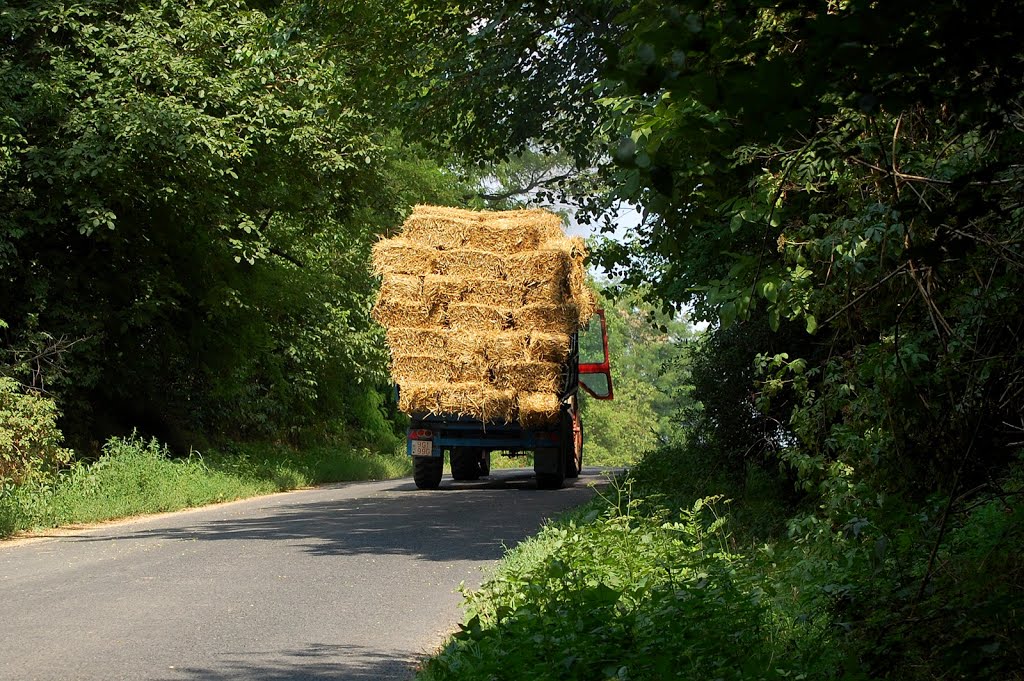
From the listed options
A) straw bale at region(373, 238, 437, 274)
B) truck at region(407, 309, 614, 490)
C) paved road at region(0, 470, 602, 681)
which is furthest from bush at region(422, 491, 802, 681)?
truck at region(407, 309, 614, 490)

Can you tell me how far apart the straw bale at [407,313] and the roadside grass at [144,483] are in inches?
160

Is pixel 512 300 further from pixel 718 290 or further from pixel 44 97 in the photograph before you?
pixel 718 290

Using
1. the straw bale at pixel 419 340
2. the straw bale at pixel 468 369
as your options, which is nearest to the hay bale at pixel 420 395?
the straw bale at pixel 468 369

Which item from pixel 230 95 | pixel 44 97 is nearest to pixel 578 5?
pixel 230 95

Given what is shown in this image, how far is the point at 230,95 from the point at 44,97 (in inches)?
103

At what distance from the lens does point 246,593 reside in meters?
8.41

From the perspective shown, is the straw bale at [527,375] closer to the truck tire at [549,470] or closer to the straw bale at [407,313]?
the straw bale at [407,313]

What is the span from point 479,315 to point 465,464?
240 inches

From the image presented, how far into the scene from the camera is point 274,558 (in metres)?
10.3

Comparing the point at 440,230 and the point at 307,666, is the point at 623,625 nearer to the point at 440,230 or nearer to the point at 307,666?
the point at 307,666

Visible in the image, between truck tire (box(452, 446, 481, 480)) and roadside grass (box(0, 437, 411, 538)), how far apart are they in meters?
3.17

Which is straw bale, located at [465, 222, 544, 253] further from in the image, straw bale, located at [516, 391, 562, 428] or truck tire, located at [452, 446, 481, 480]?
truck tire, located at [452, 446, 481, 480]

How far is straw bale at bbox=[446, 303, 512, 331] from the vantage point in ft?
57.9

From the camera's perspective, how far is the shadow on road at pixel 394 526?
11172mm
